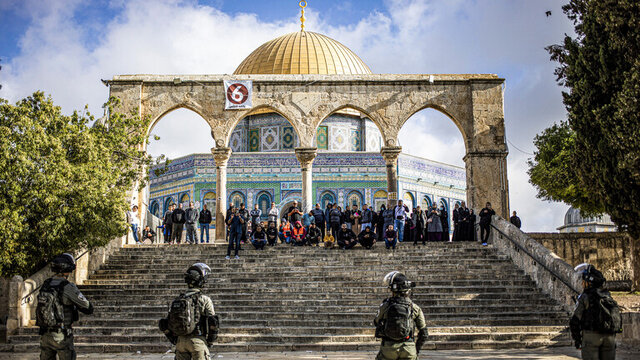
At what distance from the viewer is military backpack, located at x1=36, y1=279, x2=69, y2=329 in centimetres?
651

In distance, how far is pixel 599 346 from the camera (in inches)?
260

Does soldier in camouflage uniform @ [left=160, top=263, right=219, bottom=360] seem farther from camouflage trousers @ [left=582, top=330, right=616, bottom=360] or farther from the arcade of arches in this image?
the arcade of arches

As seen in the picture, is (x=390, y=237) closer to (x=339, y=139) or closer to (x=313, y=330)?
(x=313, y=330)

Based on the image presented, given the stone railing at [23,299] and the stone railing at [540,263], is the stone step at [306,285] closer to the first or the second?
the stone railing at [540,263]

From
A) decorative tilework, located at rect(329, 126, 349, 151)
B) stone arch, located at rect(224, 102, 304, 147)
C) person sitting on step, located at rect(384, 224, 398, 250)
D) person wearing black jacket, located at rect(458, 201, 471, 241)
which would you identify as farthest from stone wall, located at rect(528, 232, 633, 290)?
decorative tilework, located at rect(329, 126, 349, 151)

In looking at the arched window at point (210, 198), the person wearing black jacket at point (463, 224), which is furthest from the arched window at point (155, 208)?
the person wearing black jacket at point (463, 224)

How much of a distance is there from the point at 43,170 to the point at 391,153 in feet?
32.6

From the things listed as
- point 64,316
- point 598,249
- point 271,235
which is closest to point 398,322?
point 64,316

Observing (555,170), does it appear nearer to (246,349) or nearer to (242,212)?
(242,212)

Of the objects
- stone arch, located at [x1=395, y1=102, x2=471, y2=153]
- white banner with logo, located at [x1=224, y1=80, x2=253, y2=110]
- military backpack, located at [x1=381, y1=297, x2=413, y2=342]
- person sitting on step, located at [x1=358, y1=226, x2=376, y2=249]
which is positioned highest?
white banner with logo, located at [x1=224, y1=80, x2=253, y2=110]

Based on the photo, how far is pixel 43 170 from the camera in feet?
42.7

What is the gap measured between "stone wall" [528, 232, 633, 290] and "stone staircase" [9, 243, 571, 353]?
12.3ft

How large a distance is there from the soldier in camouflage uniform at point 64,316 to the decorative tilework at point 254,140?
27.8m

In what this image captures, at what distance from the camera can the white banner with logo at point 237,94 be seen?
63.7ft
